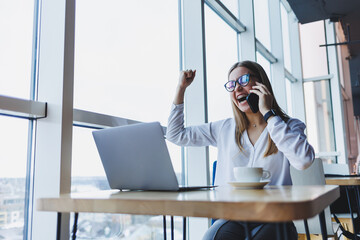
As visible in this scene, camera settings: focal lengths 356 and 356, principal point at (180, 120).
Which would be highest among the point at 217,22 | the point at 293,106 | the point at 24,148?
the point at 217,22

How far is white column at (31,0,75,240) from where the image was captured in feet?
4.81

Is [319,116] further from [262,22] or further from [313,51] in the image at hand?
[262,22]

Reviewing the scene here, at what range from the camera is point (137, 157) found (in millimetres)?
1095

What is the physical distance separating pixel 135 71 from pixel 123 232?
0.95 metres

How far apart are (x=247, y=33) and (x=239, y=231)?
300 cm

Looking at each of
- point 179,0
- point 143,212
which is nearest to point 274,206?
point 143,212

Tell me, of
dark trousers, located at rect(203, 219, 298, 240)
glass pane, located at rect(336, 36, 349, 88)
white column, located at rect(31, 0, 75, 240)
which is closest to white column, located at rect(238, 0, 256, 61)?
white column, located at rect(31, 0, 75, 240)

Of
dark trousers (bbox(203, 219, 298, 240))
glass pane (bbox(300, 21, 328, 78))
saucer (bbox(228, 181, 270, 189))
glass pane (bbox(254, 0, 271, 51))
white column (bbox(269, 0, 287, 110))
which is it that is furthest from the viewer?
glass pane (bbox(300, 21, 328, 78))

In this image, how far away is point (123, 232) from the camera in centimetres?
195

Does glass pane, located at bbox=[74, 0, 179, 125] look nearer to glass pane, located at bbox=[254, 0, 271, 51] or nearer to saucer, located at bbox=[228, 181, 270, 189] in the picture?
saucer, located at bbox=[228, 181, 270, 189]

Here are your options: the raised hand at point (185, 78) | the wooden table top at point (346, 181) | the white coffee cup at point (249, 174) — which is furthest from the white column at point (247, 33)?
the white coffee cup at point (249, 174)

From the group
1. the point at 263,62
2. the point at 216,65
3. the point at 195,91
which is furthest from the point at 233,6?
the point at 195,91

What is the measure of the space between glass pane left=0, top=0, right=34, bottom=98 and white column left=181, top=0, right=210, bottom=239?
1.34 metres

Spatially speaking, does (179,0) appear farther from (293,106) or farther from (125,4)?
(293,106)
